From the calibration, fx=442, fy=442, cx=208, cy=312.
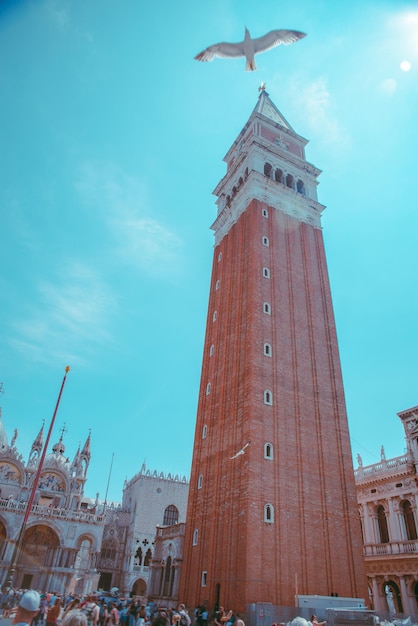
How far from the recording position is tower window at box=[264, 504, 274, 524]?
22812mm

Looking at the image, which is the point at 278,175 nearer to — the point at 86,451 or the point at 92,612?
the point at 92,612

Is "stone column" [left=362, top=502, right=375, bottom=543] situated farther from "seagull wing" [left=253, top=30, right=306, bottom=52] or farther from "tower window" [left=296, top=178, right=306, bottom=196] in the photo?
"seagull wing" [left=253, top=30, right=306, bottom=52]

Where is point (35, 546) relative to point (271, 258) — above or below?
below

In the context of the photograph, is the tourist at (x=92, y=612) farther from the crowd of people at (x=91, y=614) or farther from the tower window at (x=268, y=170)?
the tower window at (x=268, y=170)

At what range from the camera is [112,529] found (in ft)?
174

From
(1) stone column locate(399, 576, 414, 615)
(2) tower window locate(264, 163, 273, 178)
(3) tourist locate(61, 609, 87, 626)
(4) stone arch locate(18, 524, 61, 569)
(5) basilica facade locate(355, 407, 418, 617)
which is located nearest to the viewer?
(3) tourist locate(61, 609, 87, 626)

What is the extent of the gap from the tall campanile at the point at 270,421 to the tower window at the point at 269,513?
5 centimetres

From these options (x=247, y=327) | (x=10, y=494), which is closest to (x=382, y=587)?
(x=247, y=327)

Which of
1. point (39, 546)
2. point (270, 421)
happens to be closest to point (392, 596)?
point (270, 421)

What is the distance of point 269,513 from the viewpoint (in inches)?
909

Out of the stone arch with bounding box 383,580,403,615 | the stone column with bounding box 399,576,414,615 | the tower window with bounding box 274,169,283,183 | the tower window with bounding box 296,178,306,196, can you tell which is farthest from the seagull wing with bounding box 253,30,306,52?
the stone arch with bounding box 383,580,403,615

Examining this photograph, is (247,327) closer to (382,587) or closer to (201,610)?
(201,610)

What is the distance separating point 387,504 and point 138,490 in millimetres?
31117

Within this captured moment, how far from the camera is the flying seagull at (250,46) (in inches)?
620
